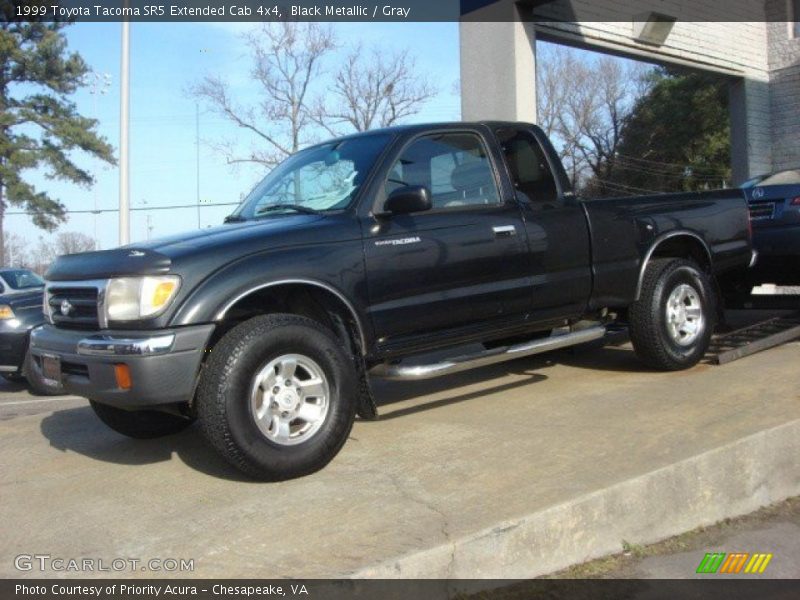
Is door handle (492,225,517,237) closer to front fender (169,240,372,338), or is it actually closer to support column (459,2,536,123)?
front fender (169,240,372,338)

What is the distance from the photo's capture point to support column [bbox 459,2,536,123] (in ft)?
32.3

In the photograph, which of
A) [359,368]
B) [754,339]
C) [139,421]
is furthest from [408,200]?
[754,339]

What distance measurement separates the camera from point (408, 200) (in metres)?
4.52

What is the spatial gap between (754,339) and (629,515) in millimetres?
3717

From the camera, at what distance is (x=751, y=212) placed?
758 centimetres

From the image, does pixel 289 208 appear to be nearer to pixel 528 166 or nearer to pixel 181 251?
pixel 181 251

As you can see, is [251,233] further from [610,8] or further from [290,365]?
[610,8]

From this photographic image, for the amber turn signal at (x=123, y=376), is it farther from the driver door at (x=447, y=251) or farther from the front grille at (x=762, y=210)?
the front grille at (x=762, y=210)

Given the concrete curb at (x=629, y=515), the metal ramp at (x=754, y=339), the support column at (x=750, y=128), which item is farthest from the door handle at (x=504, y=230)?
the support column at (x=750, y=128)

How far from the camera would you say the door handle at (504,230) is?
16.7 ft

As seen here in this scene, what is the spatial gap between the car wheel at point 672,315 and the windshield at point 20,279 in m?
10.8

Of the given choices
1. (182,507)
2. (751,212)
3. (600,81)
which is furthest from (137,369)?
(600,81)

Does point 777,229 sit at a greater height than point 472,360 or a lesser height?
greater

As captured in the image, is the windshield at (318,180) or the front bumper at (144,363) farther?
the windshield at (318,180)
